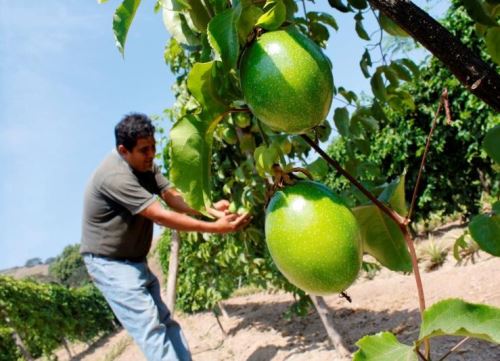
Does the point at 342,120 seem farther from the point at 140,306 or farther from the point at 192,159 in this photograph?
the point at 140,306

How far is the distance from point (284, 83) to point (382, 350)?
427mm

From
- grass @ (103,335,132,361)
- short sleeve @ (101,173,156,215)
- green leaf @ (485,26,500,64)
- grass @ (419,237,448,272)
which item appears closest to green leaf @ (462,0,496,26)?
green leaf @ (485,26,500,64)

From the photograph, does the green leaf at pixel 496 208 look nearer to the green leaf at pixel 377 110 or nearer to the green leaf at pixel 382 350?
the green leaf at pixel 382 350

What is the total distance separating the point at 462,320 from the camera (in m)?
0.63

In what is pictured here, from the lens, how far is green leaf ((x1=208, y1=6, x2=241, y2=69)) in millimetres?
668

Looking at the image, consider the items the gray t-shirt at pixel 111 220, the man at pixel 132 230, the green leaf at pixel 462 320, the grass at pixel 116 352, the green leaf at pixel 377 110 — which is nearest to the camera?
the green leaf at pixel 462 320

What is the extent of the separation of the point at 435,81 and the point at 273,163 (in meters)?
8.75

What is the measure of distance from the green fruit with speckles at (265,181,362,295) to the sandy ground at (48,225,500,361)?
9.49 ft

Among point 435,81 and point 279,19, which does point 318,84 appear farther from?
point 435,81

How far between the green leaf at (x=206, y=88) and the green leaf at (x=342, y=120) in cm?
90

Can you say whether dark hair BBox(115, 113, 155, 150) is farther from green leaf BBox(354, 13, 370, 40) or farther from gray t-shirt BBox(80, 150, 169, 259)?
green leaf BBox(354, 13, 370, 40)

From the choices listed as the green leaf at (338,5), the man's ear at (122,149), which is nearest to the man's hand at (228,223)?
the man's ear at (122,149)

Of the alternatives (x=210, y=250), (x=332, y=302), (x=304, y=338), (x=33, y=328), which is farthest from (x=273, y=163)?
(x=33, y=328)

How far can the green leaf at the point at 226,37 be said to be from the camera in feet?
2.19
